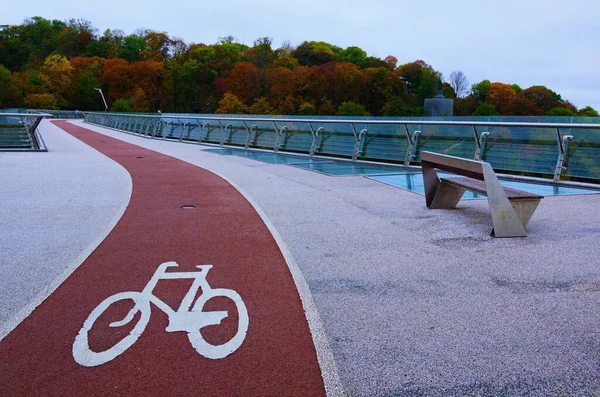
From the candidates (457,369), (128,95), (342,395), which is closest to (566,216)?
(457,369)

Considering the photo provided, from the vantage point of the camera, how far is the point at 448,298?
13.8ft

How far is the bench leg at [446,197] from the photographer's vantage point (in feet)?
25.5

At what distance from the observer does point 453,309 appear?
157 inches

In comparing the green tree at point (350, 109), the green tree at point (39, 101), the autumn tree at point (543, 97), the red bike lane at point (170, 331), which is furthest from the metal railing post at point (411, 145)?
the green tree at point (39, 101)

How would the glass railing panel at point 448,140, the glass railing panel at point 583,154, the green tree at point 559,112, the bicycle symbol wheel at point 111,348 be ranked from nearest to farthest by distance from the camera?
1. the bicycle symbol wheel at point 111,348
2. the glass railing panel at point 583,154
3. the glass railing panel at point 448,140
4. the green tree at point 559,112

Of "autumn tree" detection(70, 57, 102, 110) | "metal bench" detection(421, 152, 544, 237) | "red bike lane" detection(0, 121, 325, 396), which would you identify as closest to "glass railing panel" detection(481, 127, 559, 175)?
"metal bench" detection(421, 152, 544, 237)

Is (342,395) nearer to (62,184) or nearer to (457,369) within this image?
(457,369)

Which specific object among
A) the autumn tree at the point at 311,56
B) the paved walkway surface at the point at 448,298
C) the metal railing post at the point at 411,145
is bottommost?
the paved walkway surface at the point at 448,298

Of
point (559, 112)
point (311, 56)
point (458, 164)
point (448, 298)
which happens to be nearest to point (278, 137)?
point (458, 164)

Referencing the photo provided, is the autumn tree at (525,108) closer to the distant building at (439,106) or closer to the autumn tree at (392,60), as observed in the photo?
the distant building at (439,106)

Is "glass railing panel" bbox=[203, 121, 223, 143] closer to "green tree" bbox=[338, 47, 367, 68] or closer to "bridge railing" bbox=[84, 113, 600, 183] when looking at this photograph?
"bridge railing" bbox=[84, 113, 600, 183]

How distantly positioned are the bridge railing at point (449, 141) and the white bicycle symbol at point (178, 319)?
307 inches

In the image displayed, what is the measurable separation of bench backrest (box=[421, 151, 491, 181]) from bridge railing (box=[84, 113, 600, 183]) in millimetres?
3579

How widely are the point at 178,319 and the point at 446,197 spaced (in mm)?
5166
